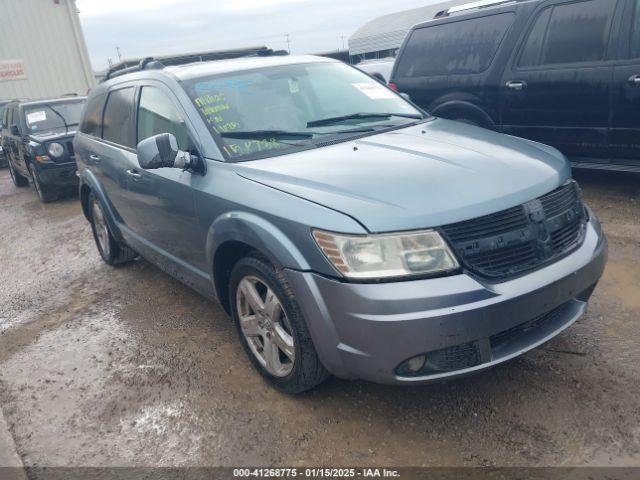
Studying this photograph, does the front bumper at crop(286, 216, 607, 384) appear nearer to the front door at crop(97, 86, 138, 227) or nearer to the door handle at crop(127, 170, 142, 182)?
the door handle at crop(127, 170, 142, 182)

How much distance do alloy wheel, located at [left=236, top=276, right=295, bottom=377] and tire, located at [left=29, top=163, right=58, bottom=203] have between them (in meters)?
6.92

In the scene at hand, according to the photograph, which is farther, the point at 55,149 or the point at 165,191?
the point at 55,149

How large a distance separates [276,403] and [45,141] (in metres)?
7.34

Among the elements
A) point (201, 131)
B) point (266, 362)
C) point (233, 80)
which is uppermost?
point (233, 80)

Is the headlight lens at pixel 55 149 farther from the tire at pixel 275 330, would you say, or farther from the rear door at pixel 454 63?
the tire at pixel 275 330

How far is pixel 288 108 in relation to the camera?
3281 millimetres

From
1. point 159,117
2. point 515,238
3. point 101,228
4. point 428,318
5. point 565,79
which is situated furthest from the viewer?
point 101,228

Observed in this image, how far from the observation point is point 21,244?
6602mm

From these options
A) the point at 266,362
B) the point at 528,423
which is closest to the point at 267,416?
the point at 266,362

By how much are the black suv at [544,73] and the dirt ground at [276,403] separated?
1.34 metres

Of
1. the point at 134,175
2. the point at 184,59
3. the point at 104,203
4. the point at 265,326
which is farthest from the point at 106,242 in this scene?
the point at 265,326

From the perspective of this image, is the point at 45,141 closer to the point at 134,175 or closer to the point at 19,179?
the point at 19,179

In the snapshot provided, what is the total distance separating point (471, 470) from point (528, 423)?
404 millimetres

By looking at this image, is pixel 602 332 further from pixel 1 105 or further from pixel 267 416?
pixel 1 105
